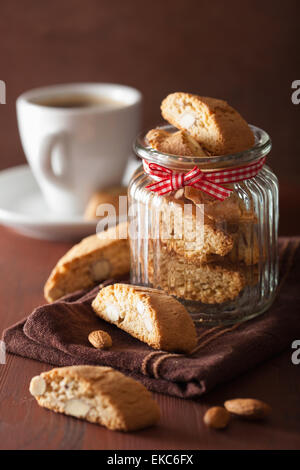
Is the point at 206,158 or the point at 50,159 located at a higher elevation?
the point at 206,158

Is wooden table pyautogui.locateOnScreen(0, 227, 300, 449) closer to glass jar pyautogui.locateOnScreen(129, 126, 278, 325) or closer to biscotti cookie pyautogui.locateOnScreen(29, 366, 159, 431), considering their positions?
biscotti cookie pyautogui.locateOnScreen(29, 366, 159, 431)

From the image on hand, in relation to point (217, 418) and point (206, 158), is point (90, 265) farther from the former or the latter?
point (217, 418)

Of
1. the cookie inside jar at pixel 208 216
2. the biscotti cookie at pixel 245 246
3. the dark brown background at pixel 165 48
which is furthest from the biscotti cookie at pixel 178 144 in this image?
the dark brown background at pixel 165 48

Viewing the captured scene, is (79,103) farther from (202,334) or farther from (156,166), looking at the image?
(202,334)

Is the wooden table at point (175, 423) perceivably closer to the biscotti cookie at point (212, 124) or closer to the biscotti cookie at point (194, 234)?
the biscotti cookie at point (194, 234)

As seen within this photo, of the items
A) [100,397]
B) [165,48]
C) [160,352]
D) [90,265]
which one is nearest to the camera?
[100,397]

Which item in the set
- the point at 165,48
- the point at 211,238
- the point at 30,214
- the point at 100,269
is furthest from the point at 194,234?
the point at 165,48
